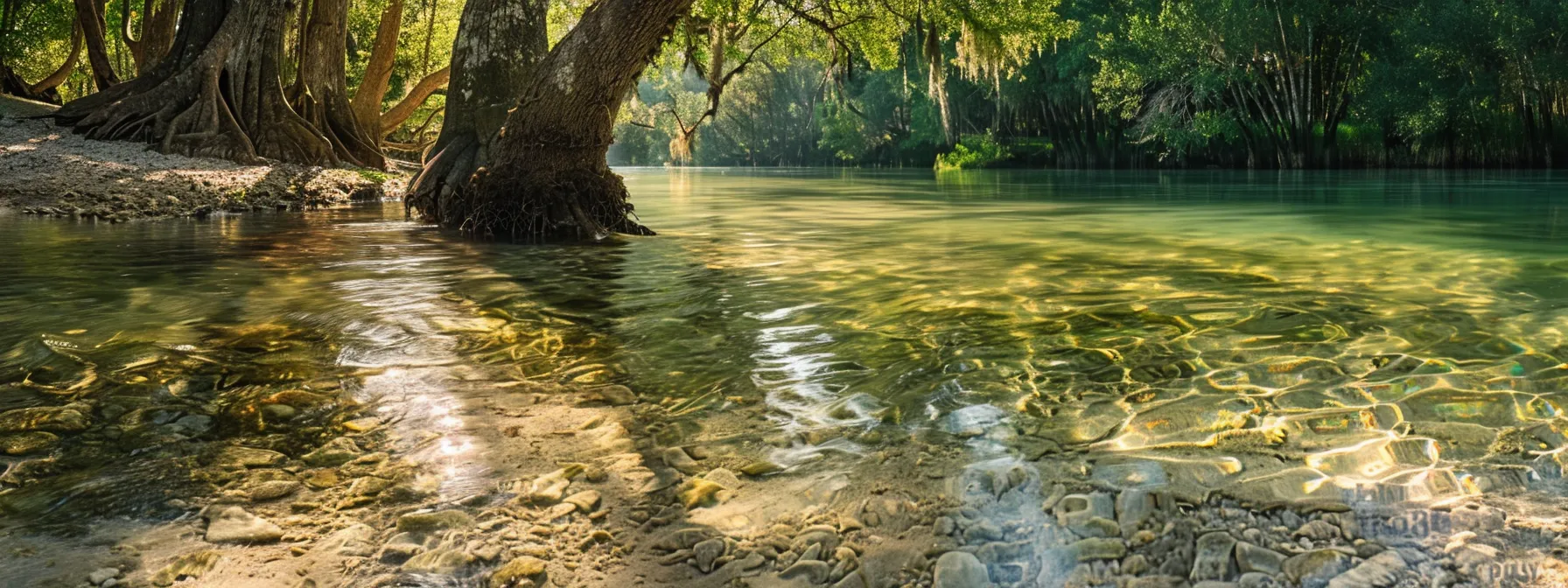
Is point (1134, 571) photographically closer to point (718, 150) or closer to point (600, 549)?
point (600, 549)

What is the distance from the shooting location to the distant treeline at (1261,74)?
81.4ft

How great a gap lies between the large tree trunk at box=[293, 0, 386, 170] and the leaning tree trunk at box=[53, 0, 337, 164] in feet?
3.35

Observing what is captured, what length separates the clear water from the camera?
3287 mm

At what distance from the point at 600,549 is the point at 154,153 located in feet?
54.8

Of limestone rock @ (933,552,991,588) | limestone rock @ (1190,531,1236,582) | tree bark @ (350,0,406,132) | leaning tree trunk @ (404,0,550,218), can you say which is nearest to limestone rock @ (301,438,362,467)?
limestone rock @ (933,552,991,588)

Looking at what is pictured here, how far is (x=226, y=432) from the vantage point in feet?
11.5

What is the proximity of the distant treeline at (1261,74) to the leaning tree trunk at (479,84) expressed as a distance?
301cm

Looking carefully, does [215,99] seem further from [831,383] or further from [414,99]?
[831,383]

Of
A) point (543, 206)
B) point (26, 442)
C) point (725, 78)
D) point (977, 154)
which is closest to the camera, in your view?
point (26, 442)

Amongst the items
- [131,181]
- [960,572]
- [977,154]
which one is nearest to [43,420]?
[960,572]

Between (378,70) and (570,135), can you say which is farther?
(378,70)

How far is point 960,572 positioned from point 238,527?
5.96 feet

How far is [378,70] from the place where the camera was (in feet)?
76.8

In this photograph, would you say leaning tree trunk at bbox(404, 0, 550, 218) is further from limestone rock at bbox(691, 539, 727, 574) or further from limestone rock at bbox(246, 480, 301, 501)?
limestone rock at bbox(691, 539, 727, 574)
